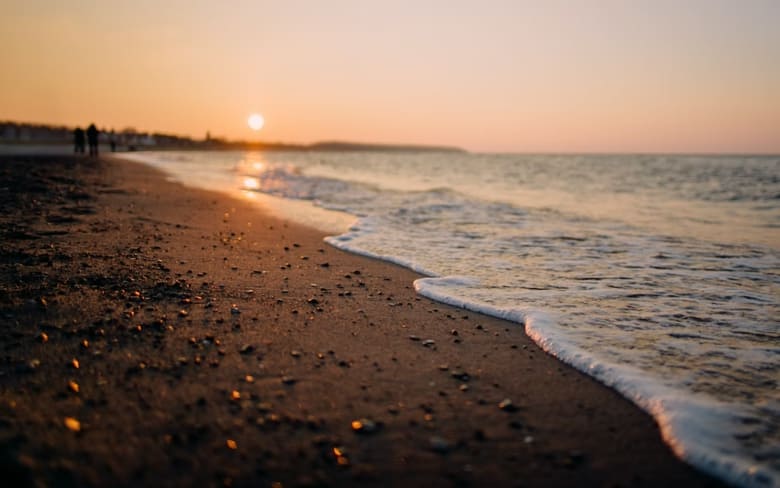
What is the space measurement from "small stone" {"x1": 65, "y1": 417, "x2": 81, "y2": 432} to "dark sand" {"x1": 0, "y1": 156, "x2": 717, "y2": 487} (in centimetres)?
1

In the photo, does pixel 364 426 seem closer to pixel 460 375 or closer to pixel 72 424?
pixel 460 375

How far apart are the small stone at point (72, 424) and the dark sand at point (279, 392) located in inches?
0.5

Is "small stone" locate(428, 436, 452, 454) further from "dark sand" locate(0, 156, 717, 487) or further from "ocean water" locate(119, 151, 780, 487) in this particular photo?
"ocean water" locate(119, 151, 780, 487)

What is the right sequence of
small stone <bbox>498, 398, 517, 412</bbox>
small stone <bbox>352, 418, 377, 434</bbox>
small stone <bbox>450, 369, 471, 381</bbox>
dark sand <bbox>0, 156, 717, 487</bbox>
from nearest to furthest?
dark sand <bbox>0, 156, 717, 487</bbox>
small stone <bbox>352, 418, 377, 434</bbox>
small stone <bbox>498, 398, 517, 412</bbox>
small stone <bbox>450, 369, 471, 381</bbox>

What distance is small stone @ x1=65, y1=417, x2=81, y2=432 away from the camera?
2.75 m

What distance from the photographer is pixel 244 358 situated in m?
3.83

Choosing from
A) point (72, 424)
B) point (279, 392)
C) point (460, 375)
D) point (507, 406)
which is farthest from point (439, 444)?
point (72, 424)

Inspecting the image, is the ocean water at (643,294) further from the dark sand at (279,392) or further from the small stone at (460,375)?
the small stone at (460,375)

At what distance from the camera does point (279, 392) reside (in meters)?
3.34

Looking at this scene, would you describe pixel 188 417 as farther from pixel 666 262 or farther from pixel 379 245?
pixel 666 262

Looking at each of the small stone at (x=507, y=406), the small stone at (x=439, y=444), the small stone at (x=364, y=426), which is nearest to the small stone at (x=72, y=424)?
the small stone at (x=364, y=426)

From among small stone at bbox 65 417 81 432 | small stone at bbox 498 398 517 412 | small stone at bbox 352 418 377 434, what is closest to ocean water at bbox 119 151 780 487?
small stone at bbox 498 398 517 412

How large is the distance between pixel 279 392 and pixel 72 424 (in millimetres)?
1229

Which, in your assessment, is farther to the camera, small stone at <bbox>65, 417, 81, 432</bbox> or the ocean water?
the ocean water
